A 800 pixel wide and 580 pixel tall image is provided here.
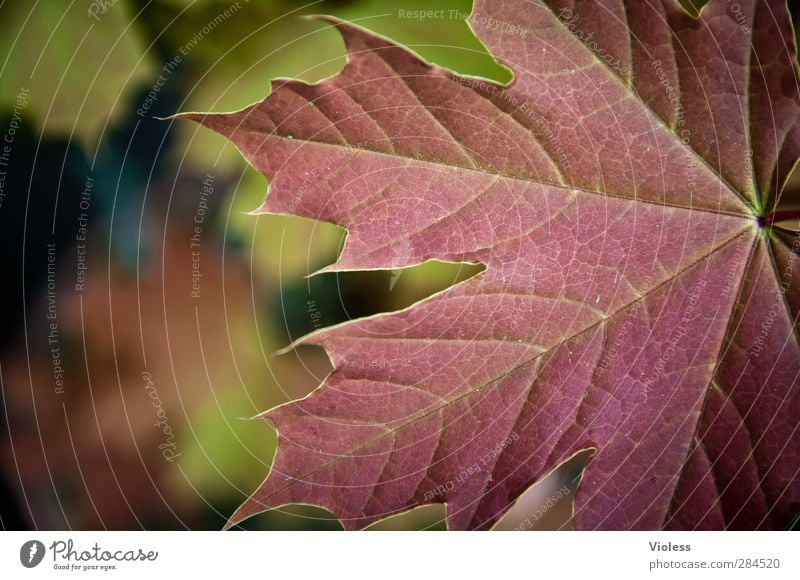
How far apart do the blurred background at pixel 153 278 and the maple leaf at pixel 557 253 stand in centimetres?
9

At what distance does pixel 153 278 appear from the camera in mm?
561

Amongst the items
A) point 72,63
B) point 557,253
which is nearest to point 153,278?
point 72,63

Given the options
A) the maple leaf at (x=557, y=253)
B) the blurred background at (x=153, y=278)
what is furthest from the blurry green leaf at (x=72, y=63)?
the maple leaf at (x=557, y=253)

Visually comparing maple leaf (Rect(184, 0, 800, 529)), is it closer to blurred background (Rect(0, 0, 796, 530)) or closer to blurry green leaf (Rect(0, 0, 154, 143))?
blurred background (Rect(0, 0, 796, 530))

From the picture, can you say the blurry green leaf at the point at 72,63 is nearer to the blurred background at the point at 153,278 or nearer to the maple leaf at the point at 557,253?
the blurred background at the point at 153,278

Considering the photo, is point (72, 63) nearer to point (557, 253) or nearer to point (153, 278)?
point (153, 278)

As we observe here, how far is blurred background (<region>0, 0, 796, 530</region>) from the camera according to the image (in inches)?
21.4

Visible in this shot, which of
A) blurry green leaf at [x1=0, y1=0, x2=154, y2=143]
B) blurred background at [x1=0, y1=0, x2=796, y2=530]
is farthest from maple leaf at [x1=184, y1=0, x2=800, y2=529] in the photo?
blurry green leaf at [x1=0, y1=0, x2=154, y2=143]

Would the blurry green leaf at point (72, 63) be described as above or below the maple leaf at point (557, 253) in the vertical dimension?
above

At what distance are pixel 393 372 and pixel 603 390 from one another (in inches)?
6.9

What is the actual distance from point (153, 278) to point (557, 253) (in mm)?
382

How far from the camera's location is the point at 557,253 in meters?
0.47

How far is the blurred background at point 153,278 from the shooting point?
0.54 meters

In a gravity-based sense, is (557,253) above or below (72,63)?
below
